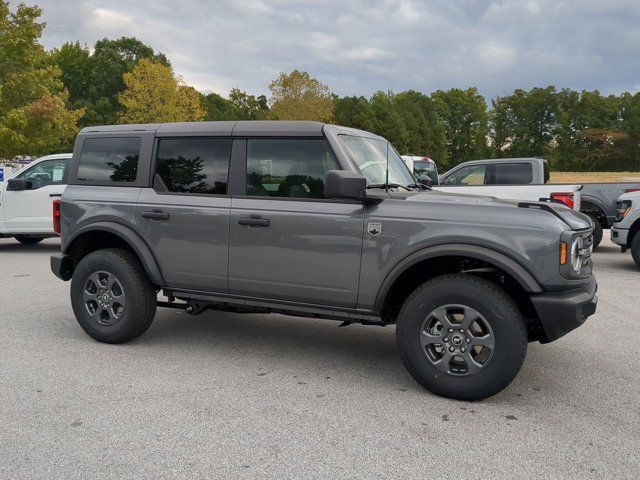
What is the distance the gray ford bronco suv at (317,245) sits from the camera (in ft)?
12.3

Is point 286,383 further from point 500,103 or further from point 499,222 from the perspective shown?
point 500,103

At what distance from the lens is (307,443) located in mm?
3258

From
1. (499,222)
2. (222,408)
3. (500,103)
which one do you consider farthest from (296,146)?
(500,103)

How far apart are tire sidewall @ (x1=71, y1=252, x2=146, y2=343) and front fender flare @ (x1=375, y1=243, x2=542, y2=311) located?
216cm

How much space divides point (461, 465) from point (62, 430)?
7.59ft

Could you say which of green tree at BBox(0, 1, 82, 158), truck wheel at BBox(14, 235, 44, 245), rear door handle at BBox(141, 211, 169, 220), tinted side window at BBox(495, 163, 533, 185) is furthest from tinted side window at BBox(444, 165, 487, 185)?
green tree at BBox(0, 1, 82, 158)

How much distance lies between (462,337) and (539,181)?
9.04 meters

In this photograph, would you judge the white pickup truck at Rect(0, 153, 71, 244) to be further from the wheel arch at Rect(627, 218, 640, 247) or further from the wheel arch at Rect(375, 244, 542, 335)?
the wheel arch at Rect(627, 218, 640, 247)

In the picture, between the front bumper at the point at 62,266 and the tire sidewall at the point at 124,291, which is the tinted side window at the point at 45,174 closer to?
the front bumper at the point at 62,266

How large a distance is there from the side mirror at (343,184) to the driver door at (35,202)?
28.5 feet

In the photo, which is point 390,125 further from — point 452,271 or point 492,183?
point 452,271

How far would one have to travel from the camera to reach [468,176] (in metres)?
12.3

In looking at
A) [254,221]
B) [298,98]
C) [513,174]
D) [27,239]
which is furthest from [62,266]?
[298,98]

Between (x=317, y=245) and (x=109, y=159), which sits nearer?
(x=317, y=245)
